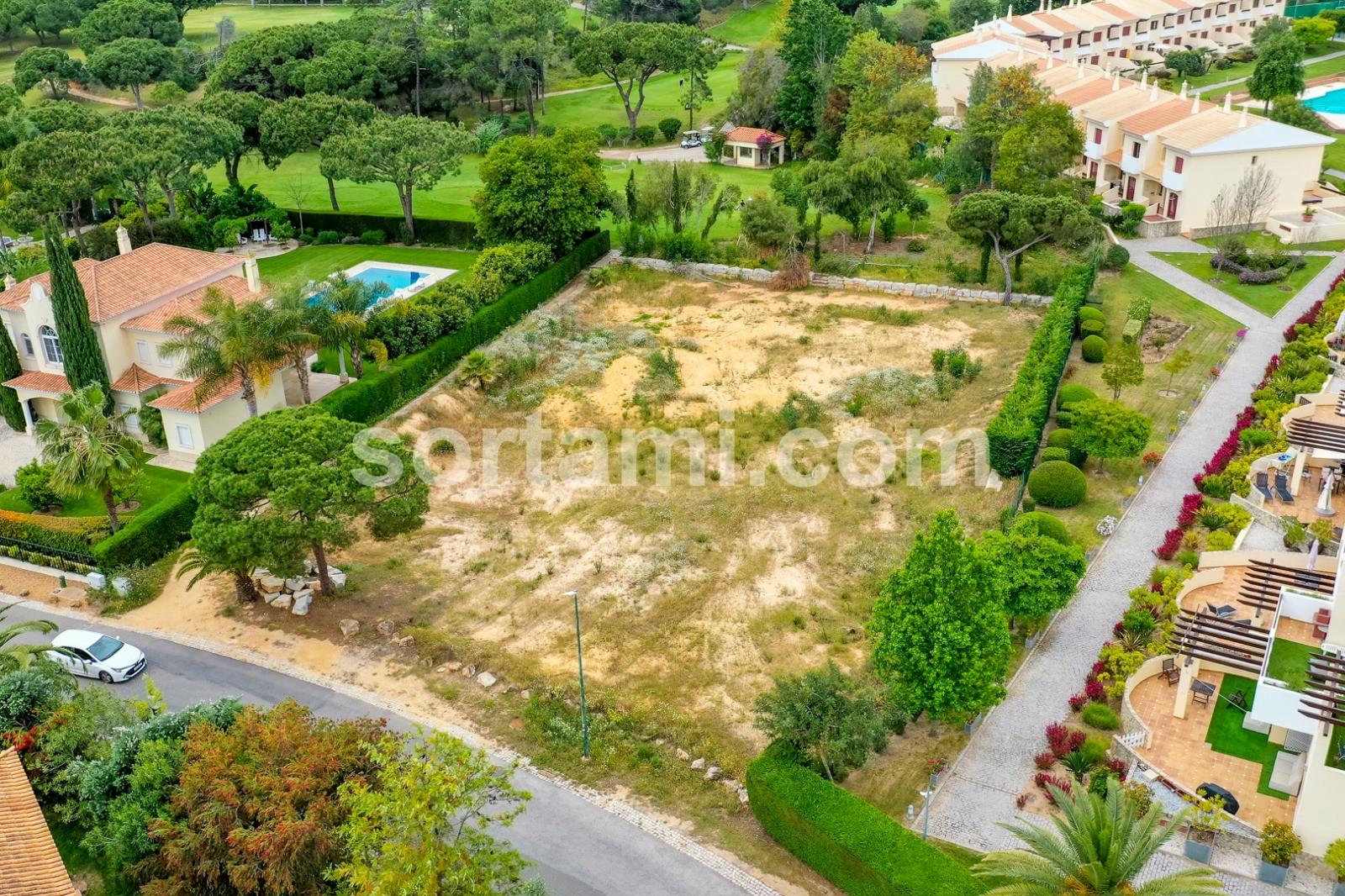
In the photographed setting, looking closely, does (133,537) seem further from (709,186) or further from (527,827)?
(709,186)

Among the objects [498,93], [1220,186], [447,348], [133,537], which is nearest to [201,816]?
[133,537]

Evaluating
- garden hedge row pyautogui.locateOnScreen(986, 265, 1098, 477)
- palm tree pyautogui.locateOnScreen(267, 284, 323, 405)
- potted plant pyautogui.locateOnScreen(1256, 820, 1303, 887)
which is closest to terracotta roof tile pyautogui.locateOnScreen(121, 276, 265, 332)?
palm tree pyautogui.locateOnScreen(267, 284, 323, 405)

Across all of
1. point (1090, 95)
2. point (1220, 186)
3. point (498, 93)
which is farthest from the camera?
point (498, 93)

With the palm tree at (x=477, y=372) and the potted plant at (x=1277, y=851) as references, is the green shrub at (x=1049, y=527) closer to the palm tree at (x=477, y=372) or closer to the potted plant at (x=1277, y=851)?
the potted plant at (x=1277, y=851)

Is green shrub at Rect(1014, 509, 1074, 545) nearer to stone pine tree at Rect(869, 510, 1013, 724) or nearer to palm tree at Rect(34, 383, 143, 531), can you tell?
stone pine tree at Rect(869, 510, 1013, 724)

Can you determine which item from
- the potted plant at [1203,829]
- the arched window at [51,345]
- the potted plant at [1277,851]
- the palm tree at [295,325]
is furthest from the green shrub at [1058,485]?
the arched window at [51,345]
